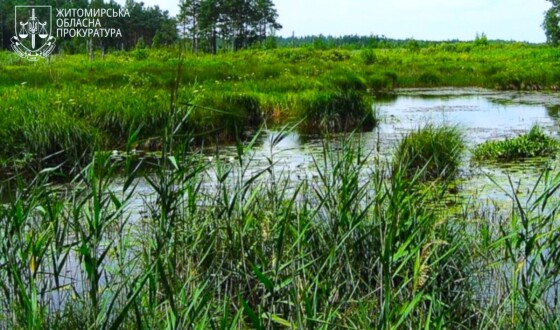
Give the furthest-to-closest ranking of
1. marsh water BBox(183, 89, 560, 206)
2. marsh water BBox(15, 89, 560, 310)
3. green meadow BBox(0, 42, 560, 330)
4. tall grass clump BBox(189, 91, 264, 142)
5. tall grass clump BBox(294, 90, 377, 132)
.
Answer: tall grass clump BBox(294, 90, 377, 132)
tall grass clump BBox(189, 91, 264, 142)
marsh water BBox(183, 89, 560, 206)
marsh water BBox(15, 89, 560, 310)
green meadow BBox(0, 42, 560, 330)

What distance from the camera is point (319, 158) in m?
10.6

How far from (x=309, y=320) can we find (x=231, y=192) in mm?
2691

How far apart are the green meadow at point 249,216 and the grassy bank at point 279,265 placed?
20 mm

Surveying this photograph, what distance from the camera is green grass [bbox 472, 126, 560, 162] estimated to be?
10.2 m

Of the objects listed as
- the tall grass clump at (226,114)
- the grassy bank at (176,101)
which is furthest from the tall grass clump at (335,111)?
the tall grass clump at (226,114)

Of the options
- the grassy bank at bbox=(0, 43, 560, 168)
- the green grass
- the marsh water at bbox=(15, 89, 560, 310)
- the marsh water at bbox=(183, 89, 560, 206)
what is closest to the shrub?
the grassy bank at bbox=(0, 43, 560, 168)

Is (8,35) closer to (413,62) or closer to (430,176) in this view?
(413,62)

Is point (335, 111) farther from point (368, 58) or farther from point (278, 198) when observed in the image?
point (368, 58)

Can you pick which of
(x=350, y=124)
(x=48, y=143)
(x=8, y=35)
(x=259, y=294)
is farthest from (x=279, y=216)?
(x=8, y=35)

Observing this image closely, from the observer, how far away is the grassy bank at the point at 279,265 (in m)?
3.04

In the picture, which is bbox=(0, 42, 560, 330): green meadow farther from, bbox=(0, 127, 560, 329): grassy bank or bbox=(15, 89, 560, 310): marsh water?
bbox=(15, 89, 560, 310): marsh water

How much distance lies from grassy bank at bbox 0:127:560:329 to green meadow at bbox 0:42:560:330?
0.06ft

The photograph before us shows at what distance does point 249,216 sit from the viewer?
4.27 metres

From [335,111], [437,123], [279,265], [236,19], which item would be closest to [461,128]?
[437,123]
